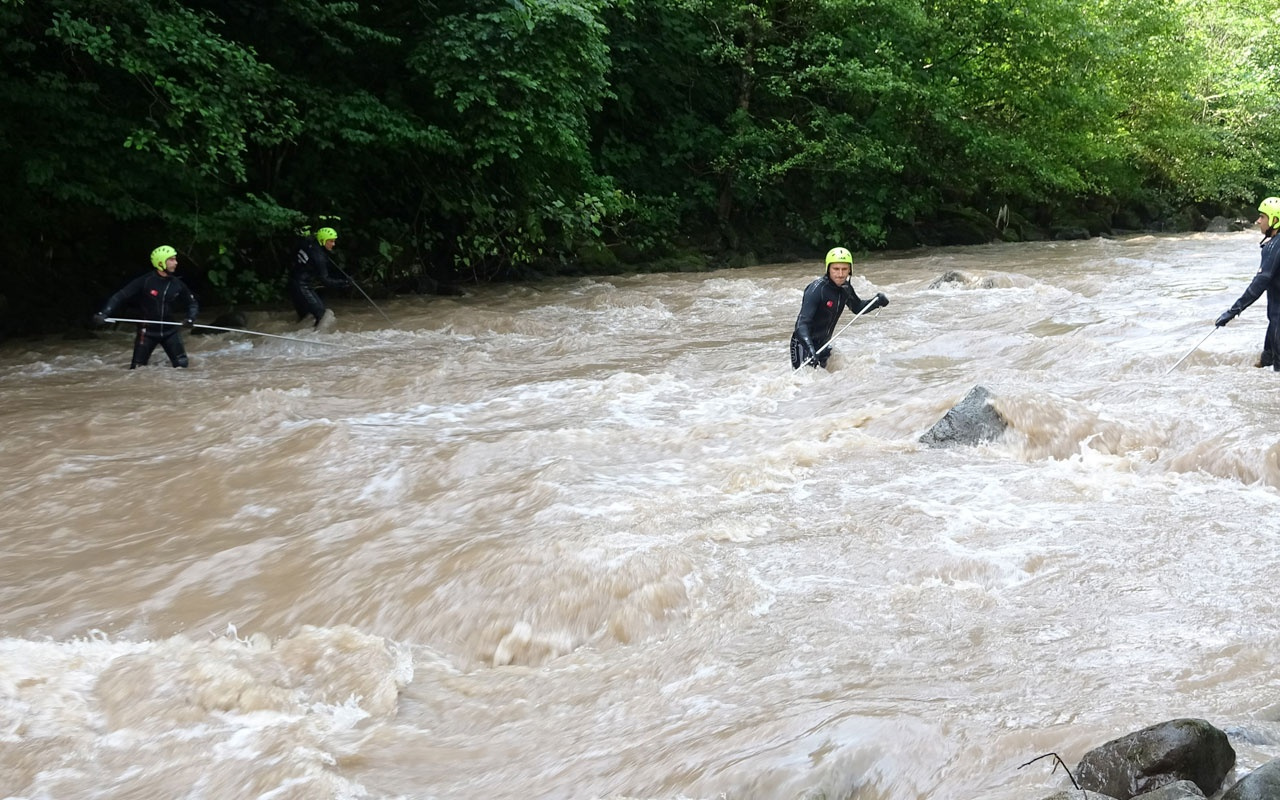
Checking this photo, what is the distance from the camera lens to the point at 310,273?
15664mm

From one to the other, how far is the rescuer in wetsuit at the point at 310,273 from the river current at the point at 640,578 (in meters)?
3.98

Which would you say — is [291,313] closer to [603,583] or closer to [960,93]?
[603,583]

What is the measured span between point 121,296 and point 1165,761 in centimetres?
1176

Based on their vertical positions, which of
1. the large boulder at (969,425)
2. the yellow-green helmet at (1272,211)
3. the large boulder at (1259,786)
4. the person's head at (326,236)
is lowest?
the large boulder at (969,425)

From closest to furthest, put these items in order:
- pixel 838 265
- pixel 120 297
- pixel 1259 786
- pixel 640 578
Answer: pixel 1259 786 < pixel 640 578 < pixel 838 265 < pixel 120 297

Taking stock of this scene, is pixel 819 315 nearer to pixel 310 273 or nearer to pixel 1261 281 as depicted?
pixel 1261 281

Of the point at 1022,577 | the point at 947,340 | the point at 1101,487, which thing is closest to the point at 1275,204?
the point at 947,340

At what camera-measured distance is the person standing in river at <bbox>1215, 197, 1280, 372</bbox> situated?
31.0 ft

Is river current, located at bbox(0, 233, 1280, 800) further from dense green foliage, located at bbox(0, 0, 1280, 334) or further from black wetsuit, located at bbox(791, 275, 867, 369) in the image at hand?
dense green foliage, located at bbox(0, 0, 1280, 334)

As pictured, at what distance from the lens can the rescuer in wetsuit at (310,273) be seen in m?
15.4

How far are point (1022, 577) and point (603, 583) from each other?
2.15m

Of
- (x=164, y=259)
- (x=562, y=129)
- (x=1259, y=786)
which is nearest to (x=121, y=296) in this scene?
(x=164, y=259)

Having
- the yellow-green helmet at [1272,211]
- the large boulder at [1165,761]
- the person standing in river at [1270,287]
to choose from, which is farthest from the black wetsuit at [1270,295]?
the large boulder at [1165,761]

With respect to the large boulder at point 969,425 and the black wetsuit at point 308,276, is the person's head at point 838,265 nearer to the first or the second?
the large boulder at point 969,425
